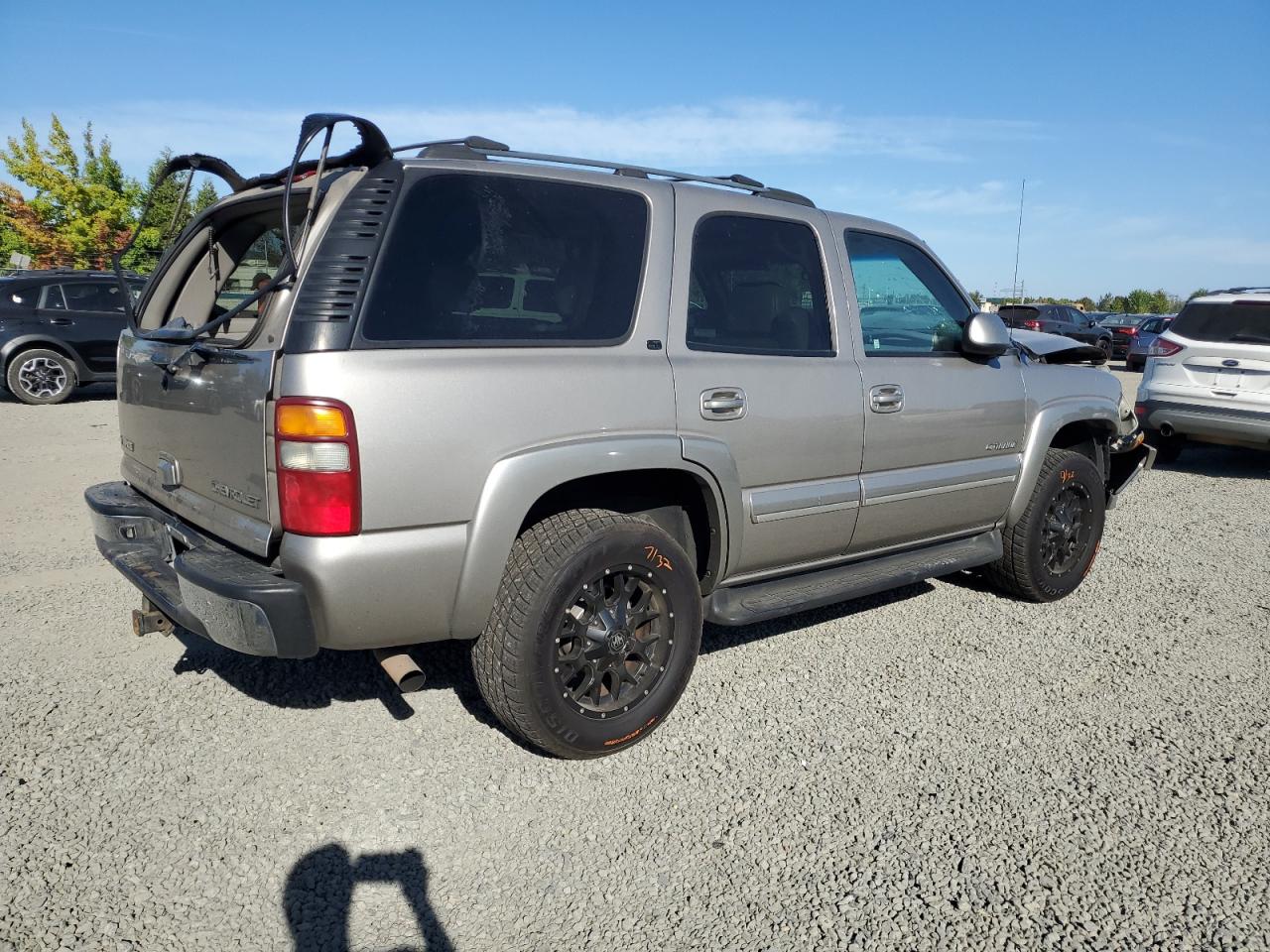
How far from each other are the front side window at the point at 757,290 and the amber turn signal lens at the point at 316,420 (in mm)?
1318

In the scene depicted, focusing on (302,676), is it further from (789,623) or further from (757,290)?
(757,290)

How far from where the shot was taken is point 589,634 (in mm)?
3129

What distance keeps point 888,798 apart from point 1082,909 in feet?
2.14

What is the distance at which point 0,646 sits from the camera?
4.02 meters

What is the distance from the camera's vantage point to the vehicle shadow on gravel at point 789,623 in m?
4.34

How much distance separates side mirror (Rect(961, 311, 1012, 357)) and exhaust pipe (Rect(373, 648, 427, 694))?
9.15 feet

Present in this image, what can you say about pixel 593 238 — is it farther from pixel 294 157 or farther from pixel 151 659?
pixel 151 659

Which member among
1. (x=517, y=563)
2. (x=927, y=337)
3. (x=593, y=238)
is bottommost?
(x=517, y=563)

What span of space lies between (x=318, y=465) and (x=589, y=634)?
3.45ft

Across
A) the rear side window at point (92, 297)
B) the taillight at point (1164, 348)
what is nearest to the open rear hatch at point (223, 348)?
the taillight at point (1164, 348)

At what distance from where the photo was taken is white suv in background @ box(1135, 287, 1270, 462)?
8.18 meters

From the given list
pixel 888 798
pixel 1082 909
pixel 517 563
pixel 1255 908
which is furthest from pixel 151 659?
pixel 1255 908

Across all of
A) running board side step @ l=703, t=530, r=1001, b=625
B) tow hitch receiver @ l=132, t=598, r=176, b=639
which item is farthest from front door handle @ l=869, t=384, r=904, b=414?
tow hitch receiver @ l=132, t=598, r=176, b=639

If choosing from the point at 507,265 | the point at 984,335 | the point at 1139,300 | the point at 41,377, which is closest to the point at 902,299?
the point at 984,335
